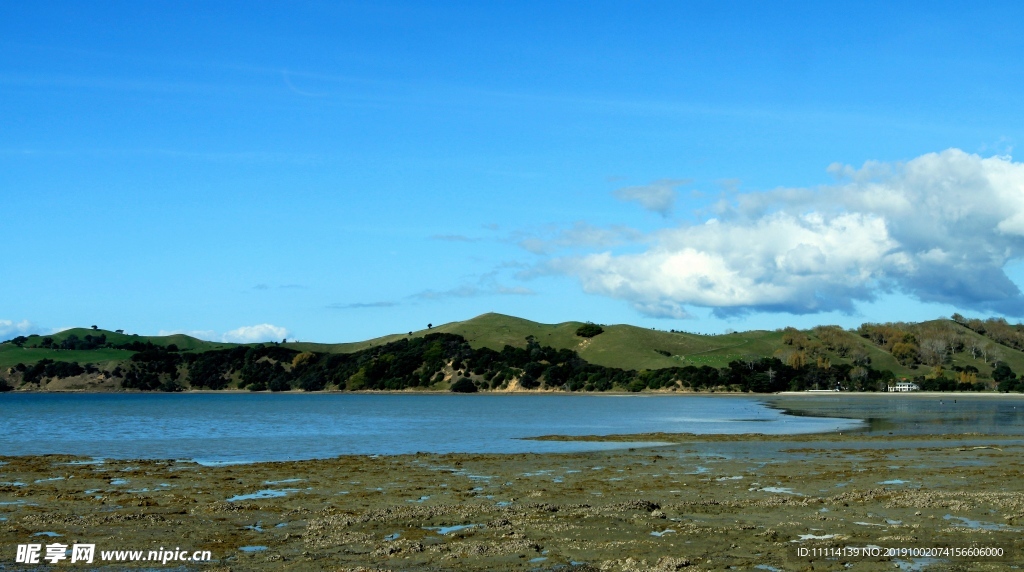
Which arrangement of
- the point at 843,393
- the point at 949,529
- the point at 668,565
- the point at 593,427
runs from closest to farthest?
the point at 668,565
the point at 949,529
the point at 593,427
the point at 843,393

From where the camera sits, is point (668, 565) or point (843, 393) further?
point (843, 393)

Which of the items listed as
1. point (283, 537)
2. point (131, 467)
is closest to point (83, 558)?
point (283, 537)

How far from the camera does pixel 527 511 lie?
23.6 meters

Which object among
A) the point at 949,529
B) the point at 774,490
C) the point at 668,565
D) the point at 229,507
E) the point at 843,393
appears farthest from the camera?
the point at 843,393

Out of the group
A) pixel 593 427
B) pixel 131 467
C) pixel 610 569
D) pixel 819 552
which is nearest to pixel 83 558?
pixel 610 569

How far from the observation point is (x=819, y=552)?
17938 millimetres

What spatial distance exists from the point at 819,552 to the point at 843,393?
185 metres

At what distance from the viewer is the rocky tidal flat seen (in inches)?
718

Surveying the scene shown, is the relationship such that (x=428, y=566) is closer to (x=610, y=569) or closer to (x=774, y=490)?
(x=610, y=569)

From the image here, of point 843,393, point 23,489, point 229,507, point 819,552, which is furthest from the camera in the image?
point 843,393

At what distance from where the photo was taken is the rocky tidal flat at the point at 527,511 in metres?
18.2

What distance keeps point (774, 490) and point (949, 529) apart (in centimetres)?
776

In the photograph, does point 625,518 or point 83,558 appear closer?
point 83,558

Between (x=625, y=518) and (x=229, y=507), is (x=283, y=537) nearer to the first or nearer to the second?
(x=229, y=507)
